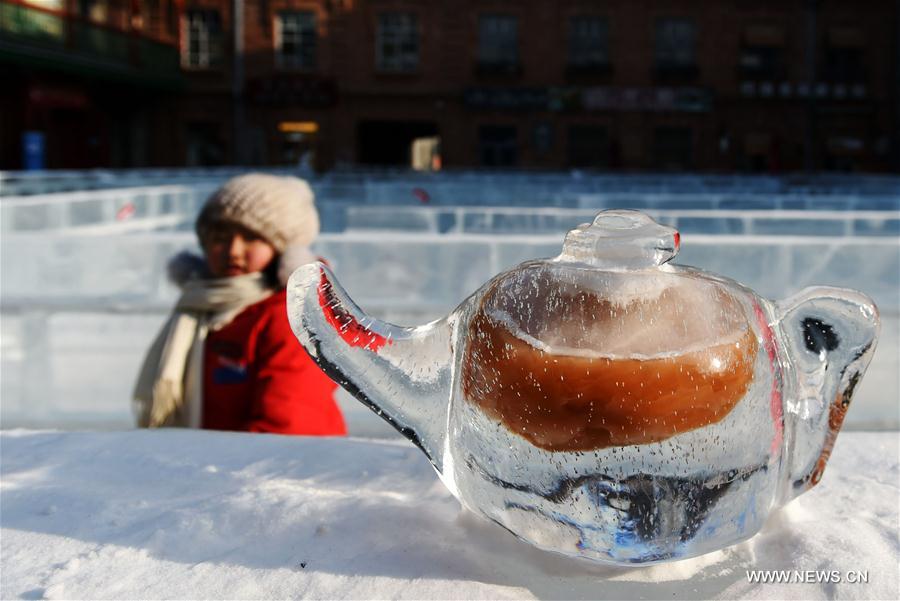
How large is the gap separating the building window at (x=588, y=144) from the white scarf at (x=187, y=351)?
67.8 ft

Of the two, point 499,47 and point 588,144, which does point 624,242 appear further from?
point 499,47

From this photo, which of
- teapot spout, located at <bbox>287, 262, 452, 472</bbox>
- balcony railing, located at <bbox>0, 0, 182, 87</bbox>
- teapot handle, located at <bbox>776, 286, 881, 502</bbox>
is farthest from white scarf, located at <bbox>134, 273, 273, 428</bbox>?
balcony railing, located at <bbox>0, 0, 182, 87</bbox>

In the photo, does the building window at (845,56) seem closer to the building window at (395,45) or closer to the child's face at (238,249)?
the building window at (395,45)

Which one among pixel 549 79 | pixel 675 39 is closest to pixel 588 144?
pixel 549 79

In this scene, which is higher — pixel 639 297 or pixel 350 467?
pixel 639 297

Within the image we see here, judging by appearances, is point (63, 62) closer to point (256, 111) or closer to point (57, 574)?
point (256, 111)

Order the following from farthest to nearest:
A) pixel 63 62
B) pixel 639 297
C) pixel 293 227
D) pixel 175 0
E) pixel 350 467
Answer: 1. pixel 175 0
2. pixel 63 62
3. pixel 293 227
4. pixel 350 467
5. pixel 639 297

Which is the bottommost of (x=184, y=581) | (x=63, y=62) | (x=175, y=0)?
(x=184, y=581)

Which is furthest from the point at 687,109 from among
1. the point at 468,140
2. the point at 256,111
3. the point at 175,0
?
the point at 175,0

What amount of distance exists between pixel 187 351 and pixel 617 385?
1.31 m

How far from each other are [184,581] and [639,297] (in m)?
0.32

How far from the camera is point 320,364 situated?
0.61 meters

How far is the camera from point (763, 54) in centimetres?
2181

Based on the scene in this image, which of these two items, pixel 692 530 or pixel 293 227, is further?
pixel 293 227
